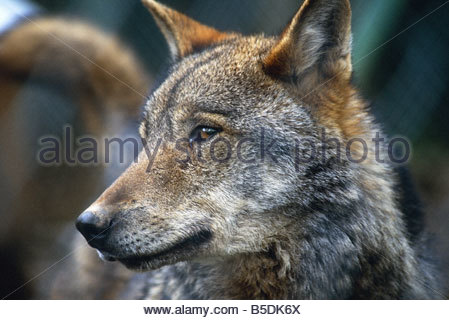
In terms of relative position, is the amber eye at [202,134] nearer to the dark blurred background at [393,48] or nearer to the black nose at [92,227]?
the black nose at [92,227]

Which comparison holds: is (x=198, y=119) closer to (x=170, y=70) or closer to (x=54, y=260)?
(x=170, y=70)

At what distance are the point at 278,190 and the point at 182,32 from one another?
126cm

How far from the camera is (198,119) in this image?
2299 millimetres

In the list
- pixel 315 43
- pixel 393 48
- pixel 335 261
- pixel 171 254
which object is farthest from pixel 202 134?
pixel 393 48

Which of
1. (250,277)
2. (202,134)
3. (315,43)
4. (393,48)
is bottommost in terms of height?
(250,277)

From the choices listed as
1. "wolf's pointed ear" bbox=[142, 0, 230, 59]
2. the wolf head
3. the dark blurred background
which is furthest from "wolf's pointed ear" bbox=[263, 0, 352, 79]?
"wolf's pointed ear" bbox=[142, 0, 230, 59]

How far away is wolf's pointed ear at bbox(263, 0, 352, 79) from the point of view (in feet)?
7.16

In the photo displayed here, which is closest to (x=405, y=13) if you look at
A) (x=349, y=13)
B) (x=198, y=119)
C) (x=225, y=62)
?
(x=349, y=13)

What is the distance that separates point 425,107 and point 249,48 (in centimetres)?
133

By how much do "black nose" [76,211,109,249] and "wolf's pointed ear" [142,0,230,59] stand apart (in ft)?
4.29

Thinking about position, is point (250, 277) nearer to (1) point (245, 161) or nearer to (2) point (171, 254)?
(2) point (171, 254)

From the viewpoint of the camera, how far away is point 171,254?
2.13m

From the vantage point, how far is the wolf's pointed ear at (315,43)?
A: 7.16 feet
